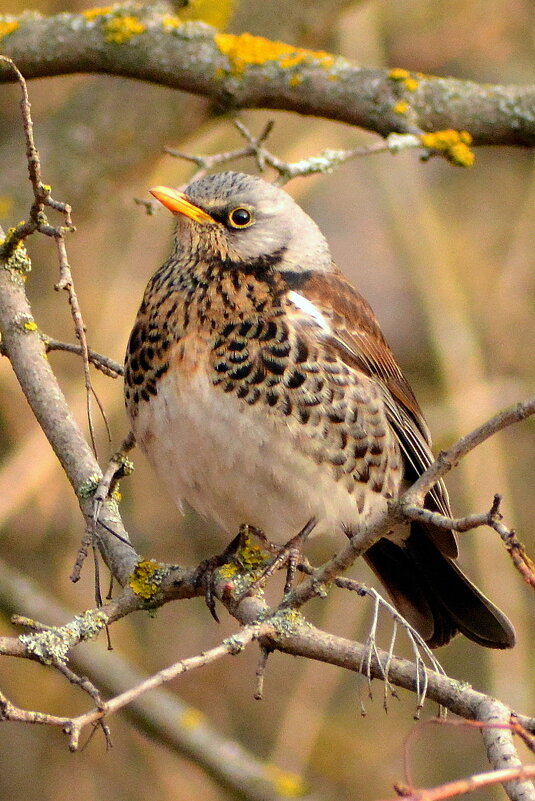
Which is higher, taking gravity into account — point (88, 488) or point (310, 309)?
point (310, 309)

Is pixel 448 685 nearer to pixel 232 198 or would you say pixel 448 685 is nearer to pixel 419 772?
pixel 232 198

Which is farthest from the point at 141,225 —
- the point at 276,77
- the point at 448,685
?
the point at 448,685

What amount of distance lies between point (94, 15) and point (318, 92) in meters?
0.80

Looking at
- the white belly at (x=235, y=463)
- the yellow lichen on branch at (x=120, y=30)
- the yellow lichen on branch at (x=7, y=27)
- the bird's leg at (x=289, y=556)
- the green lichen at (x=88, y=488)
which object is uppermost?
the yellow lichen on branch at (x=120, y=30)

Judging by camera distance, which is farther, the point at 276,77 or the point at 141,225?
the point at 141,225

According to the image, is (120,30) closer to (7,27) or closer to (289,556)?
(7,27)

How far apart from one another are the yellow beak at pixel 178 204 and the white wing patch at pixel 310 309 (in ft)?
1.22

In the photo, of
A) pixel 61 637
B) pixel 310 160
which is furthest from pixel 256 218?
pixel 61 637

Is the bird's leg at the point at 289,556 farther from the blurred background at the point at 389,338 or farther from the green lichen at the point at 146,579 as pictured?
the blurred background at the point at 389,338

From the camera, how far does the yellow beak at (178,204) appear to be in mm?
3334

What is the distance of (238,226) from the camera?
11.5ft

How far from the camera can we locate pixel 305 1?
450 cm

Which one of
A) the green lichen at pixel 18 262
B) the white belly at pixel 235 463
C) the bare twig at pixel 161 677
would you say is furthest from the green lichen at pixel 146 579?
the green lichen at pixel 18 262

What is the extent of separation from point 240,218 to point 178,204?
22 centimetres
